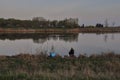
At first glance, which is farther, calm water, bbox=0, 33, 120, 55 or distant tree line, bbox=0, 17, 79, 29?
distant tree line, bbox=0, 17, 79, 29

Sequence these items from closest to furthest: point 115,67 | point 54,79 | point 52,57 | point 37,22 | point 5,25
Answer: point 54,79
point 115,67
point 52,57
point 5,25
point 37,22

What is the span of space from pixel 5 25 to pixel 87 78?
8154 cm

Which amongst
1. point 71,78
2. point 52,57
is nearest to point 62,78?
point 71,78

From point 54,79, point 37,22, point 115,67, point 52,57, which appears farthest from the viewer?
point 37,22

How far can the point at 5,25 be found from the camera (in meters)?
88.1

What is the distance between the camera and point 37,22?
3716 inches

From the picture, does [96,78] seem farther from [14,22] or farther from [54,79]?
[14,22]

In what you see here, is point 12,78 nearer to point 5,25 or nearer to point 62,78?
point 62,78

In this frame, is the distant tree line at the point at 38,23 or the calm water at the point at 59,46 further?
the distant tree line at the point at 38,23

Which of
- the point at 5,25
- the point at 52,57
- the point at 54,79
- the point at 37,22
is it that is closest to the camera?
the point at 54,79

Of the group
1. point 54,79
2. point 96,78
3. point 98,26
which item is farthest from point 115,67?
point 98,26

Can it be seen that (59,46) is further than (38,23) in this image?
No

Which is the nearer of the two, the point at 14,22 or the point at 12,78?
the point at 12,78

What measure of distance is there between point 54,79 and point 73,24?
8673cm
